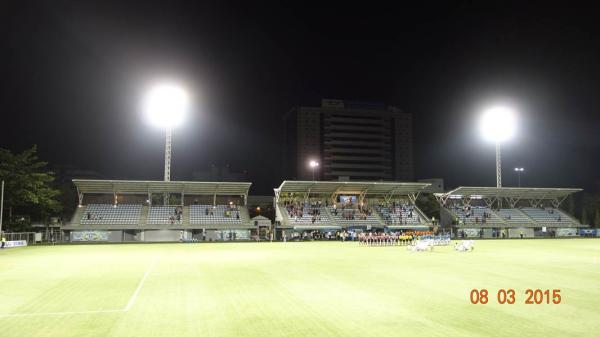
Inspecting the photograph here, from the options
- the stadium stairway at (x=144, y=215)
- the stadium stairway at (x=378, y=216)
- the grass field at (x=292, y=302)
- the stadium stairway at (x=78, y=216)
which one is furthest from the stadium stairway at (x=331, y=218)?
the grass field at (x=292, y=302)

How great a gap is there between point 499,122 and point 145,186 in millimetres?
56299

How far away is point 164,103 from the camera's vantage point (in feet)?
197

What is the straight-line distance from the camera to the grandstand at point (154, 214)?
2366 inches

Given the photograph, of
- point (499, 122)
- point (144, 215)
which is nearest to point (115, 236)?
point (144, 215)

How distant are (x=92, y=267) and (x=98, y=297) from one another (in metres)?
12.0

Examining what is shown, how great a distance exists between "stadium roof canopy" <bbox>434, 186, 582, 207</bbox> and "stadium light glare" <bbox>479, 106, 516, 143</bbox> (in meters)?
9.86

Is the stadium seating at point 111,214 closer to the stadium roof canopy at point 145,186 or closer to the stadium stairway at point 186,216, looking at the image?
the stadium roof canopy at point 145,186

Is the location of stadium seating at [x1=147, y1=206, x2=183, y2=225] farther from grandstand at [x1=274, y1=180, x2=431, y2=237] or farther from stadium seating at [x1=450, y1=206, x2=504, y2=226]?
stadium seating at [x1=450, y1=206, x2=504, y2=226]

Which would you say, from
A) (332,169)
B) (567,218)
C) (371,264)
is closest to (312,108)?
(332,169)

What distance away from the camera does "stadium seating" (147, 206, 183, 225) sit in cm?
6269

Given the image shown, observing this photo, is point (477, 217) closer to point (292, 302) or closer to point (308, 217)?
point (308, 217)

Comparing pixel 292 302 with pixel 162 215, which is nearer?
pixel 292 302

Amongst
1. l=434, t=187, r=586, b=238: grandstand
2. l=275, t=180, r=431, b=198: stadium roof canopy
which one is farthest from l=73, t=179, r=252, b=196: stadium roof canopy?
l=434, t=187, r=586, b=238: grandstand

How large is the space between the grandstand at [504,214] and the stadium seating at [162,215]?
4520 cm
